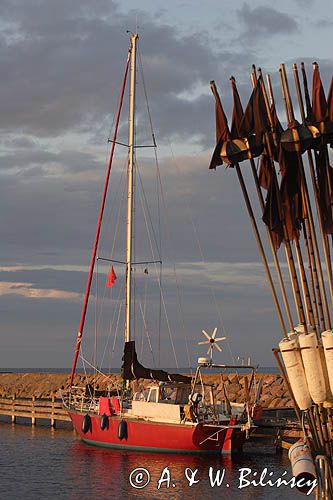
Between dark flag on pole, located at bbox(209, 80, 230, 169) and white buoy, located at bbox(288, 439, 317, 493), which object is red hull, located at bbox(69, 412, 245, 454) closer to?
white buoy, located at bbox(288, 439, 317, 493)

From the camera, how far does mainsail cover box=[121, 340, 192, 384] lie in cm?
3709

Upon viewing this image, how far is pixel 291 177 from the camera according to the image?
15.1m

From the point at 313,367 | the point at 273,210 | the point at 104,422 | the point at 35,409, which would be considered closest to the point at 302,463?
the point at 313,367

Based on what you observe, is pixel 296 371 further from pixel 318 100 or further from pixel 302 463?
pixel 318 100

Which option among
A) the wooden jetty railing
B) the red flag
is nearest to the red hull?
the red flag

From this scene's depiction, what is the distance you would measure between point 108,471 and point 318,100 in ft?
71.7

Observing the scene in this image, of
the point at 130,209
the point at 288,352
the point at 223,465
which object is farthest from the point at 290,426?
the point at 288,352

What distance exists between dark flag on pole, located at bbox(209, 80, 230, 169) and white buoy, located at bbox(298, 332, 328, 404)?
3834mm

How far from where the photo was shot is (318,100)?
586 inches

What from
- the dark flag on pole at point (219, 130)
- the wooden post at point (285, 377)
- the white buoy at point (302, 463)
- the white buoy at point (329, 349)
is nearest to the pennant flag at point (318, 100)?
the dark flag on pole at point (219, 130)

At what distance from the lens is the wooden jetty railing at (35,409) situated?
50825 millimetres

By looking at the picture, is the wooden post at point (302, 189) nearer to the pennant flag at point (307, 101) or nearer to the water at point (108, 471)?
the pennant flag at point (307, 101)

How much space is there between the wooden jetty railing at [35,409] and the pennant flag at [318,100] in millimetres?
37899

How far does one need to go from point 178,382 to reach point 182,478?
7400 mm
